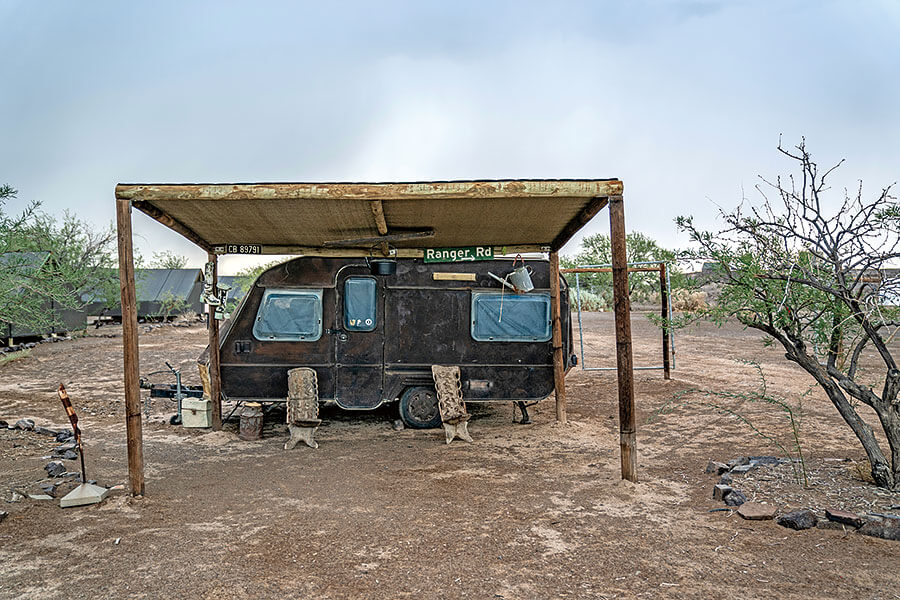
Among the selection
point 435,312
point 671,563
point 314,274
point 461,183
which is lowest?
point 671,563

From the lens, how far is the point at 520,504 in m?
5.02

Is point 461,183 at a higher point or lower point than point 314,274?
higher

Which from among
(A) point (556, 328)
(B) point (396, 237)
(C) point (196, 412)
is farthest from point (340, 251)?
(A) point (556, 328)

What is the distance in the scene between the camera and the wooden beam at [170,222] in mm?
5586

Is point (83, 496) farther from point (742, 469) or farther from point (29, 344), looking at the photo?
point (29, 344)

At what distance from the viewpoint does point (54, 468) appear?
5734 millimetres

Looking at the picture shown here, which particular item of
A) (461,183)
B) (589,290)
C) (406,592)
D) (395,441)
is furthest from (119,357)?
(589,290)

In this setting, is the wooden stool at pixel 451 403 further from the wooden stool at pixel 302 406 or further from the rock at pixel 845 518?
the rock at pixel 845 518

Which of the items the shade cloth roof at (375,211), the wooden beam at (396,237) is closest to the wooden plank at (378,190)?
the shade cloth roof at (375,211)

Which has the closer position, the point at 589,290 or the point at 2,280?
the point at 2,280

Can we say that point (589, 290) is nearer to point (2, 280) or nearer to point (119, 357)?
point (119, 357)

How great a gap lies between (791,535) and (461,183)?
352 cm

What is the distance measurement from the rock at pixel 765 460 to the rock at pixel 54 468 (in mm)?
6315

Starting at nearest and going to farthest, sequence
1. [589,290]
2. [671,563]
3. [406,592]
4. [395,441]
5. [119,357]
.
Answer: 1. [406,592]
2. [671,563]
3. [395,441]
4. [119,357]
5. [589,290]
